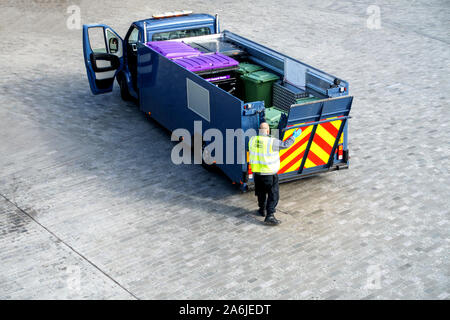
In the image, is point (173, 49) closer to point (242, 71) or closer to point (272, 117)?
point (242, 71)

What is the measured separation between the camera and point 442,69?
50.9ft

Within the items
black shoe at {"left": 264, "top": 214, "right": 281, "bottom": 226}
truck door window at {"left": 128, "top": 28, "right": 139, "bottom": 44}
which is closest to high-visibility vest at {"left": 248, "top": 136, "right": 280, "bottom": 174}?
black shoe at {"left": 264, "top": 214, "right": 281, "bottom": 226}

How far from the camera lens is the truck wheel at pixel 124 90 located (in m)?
14.1

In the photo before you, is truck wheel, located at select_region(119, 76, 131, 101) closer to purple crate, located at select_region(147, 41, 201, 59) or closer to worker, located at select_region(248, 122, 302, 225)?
purple crate, located at select_region(147, 41, 201, 59)

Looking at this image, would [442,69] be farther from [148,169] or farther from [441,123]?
[148,169]

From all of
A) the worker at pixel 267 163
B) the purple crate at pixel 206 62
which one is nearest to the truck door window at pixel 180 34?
the purple crate at pixel 206 62

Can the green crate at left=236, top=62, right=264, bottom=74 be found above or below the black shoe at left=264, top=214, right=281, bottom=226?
above

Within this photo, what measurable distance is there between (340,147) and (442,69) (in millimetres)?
6631

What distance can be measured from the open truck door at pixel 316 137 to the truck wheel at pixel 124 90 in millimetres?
5482

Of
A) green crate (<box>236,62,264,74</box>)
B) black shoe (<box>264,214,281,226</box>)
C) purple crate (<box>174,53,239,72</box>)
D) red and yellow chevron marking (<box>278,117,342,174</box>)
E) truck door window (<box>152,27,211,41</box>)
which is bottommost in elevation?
black shoe (<box>264,214,281,226</box>)

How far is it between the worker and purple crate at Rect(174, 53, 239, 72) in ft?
7.93

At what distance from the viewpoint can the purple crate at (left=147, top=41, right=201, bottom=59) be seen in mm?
11766

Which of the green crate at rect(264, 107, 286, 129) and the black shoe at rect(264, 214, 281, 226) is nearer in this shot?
the black shoe at rect(264, 214, 281, 226)
